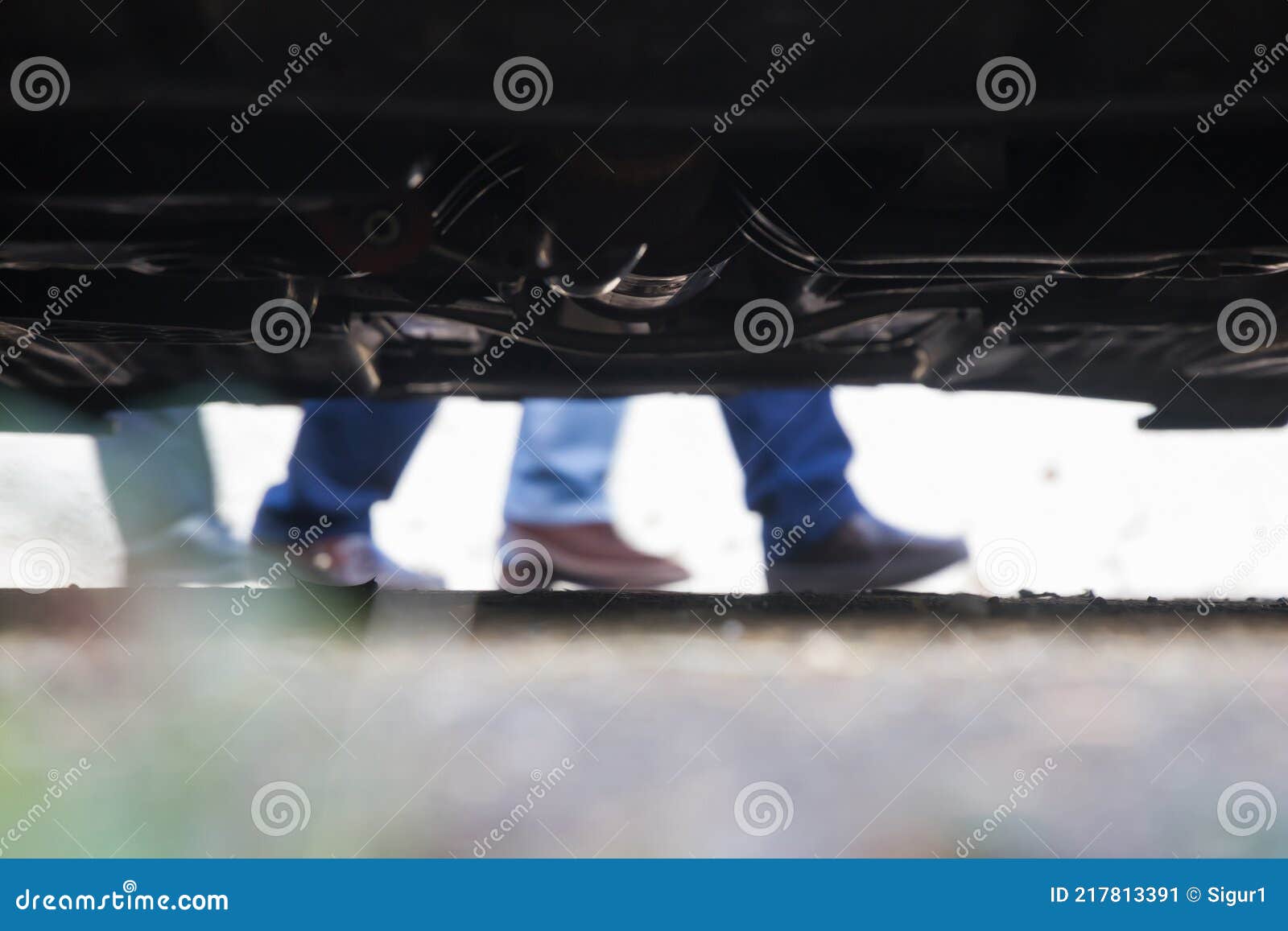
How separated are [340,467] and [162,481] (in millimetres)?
544

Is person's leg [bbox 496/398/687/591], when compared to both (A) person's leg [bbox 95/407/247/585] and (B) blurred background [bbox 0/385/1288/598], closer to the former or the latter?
(B) blurred background [bbox 0/385/1288/598]

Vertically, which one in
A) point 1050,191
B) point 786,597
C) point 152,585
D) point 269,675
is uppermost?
point 1050,191

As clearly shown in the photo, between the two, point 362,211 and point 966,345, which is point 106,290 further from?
point 966,345

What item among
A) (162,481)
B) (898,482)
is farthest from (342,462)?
(898,482)

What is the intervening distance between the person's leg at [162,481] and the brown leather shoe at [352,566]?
0.22 m

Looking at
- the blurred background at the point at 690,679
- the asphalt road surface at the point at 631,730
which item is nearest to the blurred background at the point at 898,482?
the blurred background at the point at 690,679

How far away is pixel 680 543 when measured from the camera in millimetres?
2422

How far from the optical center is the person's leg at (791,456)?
2426 mm

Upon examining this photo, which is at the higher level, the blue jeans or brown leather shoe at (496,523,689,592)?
the blue jeans

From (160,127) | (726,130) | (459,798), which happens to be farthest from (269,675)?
(726,130)

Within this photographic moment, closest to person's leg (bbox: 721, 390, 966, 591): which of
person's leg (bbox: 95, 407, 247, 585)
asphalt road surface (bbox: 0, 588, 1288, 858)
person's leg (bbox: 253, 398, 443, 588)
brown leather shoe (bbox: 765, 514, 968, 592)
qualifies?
brown leather shoe (bbox: 765, 514, 968, 592)

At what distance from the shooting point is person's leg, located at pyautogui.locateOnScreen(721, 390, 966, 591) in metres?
2.37

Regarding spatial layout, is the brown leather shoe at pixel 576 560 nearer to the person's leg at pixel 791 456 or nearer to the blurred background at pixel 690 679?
the blurred background at pixel 690 679

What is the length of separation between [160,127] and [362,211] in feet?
1.29
